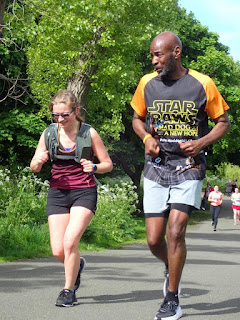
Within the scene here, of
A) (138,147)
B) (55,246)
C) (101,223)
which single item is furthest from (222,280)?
(138,147)

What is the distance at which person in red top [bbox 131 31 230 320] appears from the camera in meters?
5.48

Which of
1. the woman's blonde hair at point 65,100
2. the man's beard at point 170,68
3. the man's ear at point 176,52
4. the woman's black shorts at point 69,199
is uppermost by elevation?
the man's ear at point 176,52

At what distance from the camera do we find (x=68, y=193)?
600 cm

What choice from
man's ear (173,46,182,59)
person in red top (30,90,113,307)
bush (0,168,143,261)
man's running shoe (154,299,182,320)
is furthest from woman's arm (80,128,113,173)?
bush (0,168,143,261)

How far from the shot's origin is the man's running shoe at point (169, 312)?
536cm

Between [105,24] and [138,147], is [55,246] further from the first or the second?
[138,147]

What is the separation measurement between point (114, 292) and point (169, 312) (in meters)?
1.66

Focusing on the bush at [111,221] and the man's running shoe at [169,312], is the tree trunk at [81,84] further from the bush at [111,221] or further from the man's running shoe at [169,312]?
the man's running shoe at [169,312]

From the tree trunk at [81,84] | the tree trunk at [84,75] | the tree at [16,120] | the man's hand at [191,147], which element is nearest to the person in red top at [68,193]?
the man's hand at [191,147]

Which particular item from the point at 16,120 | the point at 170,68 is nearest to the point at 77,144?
the point at 170,68

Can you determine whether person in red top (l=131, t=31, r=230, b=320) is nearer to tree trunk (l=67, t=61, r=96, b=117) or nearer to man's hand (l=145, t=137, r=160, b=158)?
man's hand (l=145, t=137, r=160, b=158)

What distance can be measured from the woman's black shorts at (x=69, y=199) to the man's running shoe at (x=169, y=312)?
107 centimetres

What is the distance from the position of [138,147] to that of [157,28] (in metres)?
12.6

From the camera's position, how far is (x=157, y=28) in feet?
82.8
